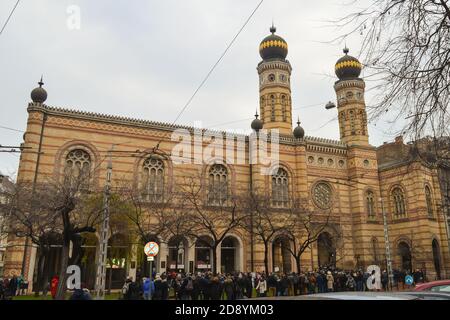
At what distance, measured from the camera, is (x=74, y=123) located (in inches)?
968

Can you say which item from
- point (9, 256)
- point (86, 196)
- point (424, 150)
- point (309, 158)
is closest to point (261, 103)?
point (309, 158)

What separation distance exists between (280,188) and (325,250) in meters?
6.73

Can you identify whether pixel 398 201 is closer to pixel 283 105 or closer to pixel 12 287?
pixel 283 105

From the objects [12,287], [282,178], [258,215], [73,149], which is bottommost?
[12,287]

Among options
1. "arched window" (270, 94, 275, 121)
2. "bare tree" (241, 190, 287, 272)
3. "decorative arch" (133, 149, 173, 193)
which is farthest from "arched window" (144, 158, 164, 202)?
"arched window" (270, 94, 275, 121)

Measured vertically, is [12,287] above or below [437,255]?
below

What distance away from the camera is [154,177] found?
26.3 metres

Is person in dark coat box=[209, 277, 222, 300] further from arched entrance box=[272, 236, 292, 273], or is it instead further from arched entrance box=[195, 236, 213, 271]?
arched entrance box=[272, 236, 292, 273]

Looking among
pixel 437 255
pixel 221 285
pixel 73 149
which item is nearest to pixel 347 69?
pixel 437 255

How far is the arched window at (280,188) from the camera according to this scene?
97.9 ft

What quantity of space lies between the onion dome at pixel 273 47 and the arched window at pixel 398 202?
617 inches

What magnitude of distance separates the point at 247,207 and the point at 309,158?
11395 millimetres

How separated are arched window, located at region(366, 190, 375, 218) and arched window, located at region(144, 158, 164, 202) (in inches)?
Result: 724
